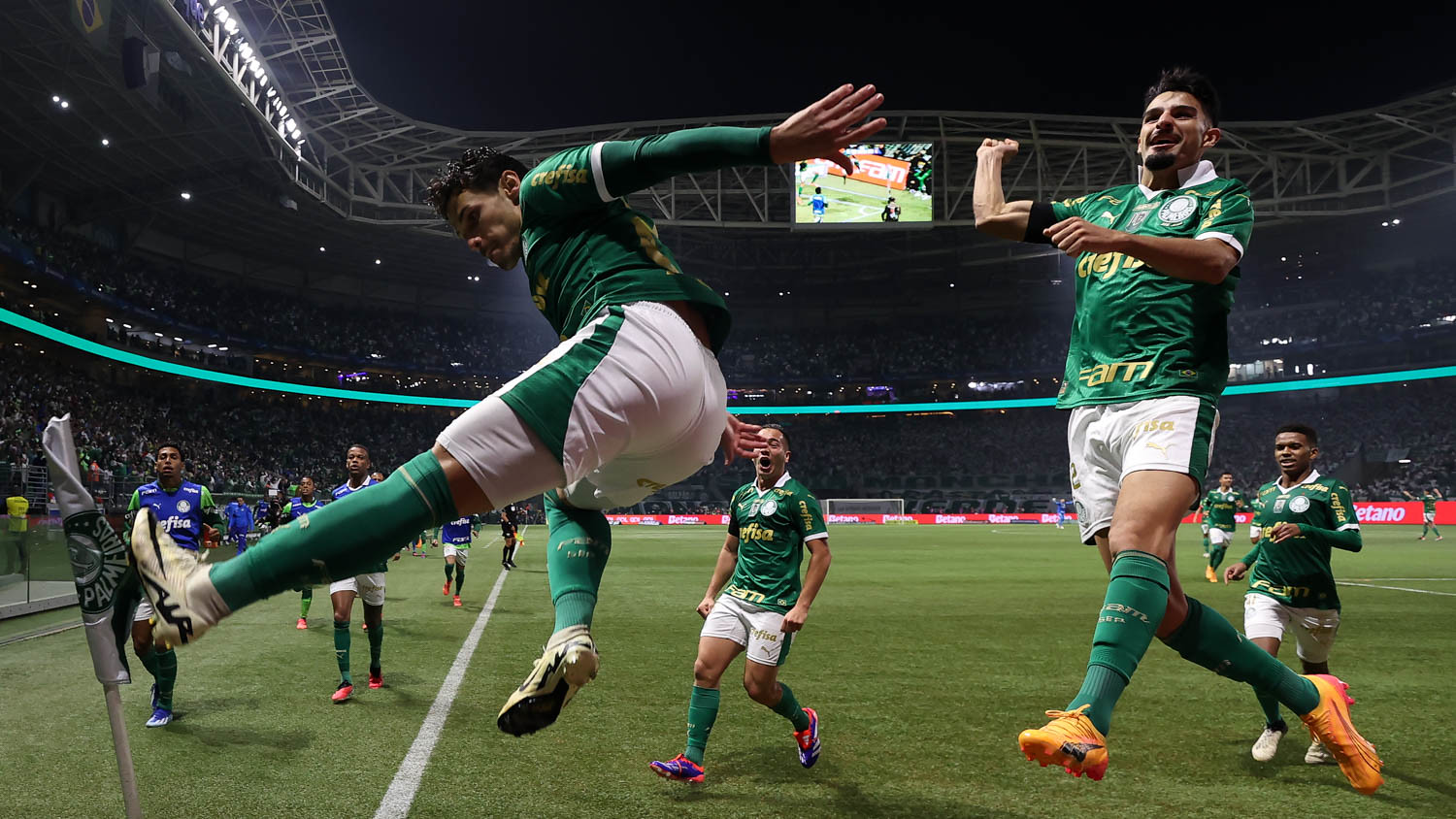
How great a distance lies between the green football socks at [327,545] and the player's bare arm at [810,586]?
3921 millimetres

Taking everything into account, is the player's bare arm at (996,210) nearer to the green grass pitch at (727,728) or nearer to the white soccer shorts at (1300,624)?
the green grass pitch at (727,728)

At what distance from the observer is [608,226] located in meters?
2.90

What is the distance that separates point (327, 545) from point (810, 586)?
446 centimetres

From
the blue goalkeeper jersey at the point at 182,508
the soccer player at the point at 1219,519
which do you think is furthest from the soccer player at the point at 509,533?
the soccer player at the point at 1219,519

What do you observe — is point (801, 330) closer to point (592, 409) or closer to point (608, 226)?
point (608, 226)

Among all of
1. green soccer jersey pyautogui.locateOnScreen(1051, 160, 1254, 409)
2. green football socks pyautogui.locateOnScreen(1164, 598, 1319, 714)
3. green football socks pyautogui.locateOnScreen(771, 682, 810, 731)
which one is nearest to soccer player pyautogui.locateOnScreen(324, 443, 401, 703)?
green football socks pyautogui.locateOnScreen(771, 682, 810, 731)

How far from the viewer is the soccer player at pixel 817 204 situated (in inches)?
1406

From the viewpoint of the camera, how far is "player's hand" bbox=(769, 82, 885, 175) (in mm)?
2574

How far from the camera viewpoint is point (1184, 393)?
11.1 feet

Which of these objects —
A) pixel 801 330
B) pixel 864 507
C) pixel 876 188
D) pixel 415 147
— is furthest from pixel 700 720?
pixel 801 330

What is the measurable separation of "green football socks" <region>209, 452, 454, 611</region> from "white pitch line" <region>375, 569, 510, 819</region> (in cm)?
303

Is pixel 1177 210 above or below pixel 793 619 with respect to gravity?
above

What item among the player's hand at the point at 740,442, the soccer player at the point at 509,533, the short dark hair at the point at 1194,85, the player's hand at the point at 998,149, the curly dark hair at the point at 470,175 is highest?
the short dark hair at the point at 1194,85

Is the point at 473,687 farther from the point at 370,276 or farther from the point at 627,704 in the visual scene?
the point at 370,276
